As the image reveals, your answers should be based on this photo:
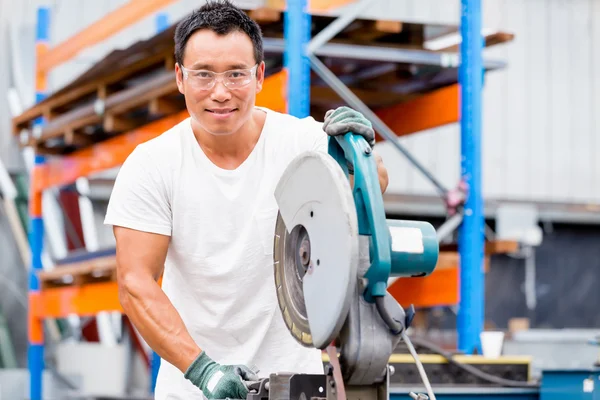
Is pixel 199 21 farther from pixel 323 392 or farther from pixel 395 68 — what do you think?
pixel 395 68

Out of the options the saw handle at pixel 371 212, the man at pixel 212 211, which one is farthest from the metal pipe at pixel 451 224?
the saw handle at pixel 371 212

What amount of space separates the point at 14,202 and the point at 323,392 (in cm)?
772

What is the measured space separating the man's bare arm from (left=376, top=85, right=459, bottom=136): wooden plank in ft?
11.7

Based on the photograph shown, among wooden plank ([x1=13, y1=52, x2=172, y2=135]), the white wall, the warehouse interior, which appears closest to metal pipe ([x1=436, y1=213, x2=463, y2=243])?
the warehouse interior

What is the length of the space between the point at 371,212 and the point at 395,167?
9.65m

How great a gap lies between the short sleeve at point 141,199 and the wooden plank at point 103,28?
304cm

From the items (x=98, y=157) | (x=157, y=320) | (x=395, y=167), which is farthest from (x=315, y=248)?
(x=395, y=167)

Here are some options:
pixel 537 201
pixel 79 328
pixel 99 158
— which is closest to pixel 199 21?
pixel 99 158

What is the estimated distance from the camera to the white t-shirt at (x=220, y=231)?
260cm

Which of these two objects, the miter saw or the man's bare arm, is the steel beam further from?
the miter saw

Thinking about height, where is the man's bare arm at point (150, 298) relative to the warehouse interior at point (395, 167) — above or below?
below

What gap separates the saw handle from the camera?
6.23 ft

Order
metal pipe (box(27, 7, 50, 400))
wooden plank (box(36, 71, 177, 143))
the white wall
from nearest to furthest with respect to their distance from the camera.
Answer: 1. wooden plank (box(36, 71, 177, 143))
2. metal pipe (box(27, 7, 50, 400))
3. the white wall

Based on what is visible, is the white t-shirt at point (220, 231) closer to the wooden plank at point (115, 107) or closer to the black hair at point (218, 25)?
the black hair at point (218, 25)
